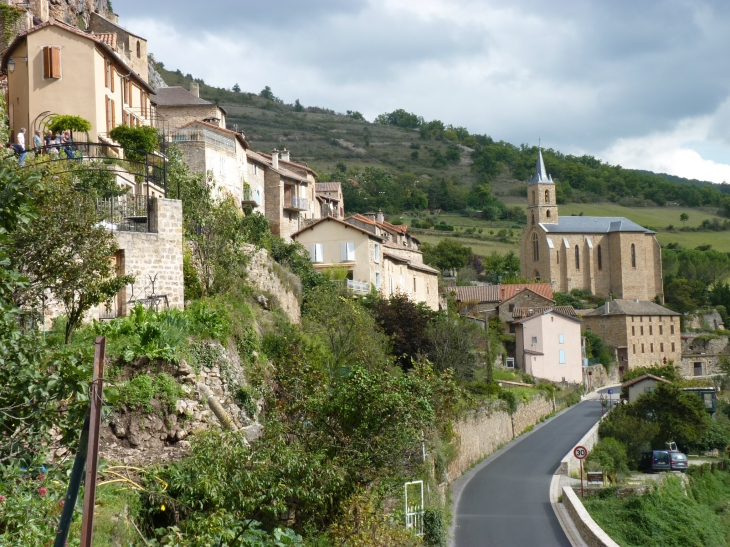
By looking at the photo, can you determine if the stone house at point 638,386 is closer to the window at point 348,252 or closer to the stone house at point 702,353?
the window at point 348,252

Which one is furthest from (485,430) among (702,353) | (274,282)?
(702,353)

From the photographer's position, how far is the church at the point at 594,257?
121875 millimetres

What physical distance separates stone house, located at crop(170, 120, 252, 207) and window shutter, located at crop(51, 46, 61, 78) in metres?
7.50

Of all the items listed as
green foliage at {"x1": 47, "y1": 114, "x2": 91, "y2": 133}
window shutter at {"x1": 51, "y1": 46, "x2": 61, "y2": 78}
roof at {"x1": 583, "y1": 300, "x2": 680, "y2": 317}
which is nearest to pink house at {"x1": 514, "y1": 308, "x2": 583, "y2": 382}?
roof at {"x1": 583, "y1": 300, "x2": 680, "y2": 317}

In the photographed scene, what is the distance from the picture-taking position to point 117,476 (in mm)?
16984

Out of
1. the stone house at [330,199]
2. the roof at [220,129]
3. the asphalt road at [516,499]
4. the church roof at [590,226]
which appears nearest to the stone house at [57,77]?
the roof at [220,129]

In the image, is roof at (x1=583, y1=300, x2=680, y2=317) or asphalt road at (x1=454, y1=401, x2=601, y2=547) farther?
roof at (x1=583, y1=300, x2=680, y2=317)

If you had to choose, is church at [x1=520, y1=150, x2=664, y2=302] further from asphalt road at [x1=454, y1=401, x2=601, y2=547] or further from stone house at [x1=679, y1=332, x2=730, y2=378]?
asphalt road at [x1=454, y1=401, x2=601, y2=547]

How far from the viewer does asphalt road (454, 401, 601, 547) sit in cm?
2698

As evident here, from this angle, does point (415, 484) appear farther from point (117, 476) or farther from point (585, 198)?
point (585, 198)

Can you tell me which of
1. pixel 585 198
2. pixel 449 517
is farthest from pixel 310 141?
pixel 449 517

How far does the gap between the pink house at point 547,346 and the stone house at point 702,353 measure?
2582 centimetres

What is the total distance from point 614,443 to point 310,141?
158 m

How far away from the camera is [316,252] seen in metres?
51.4
